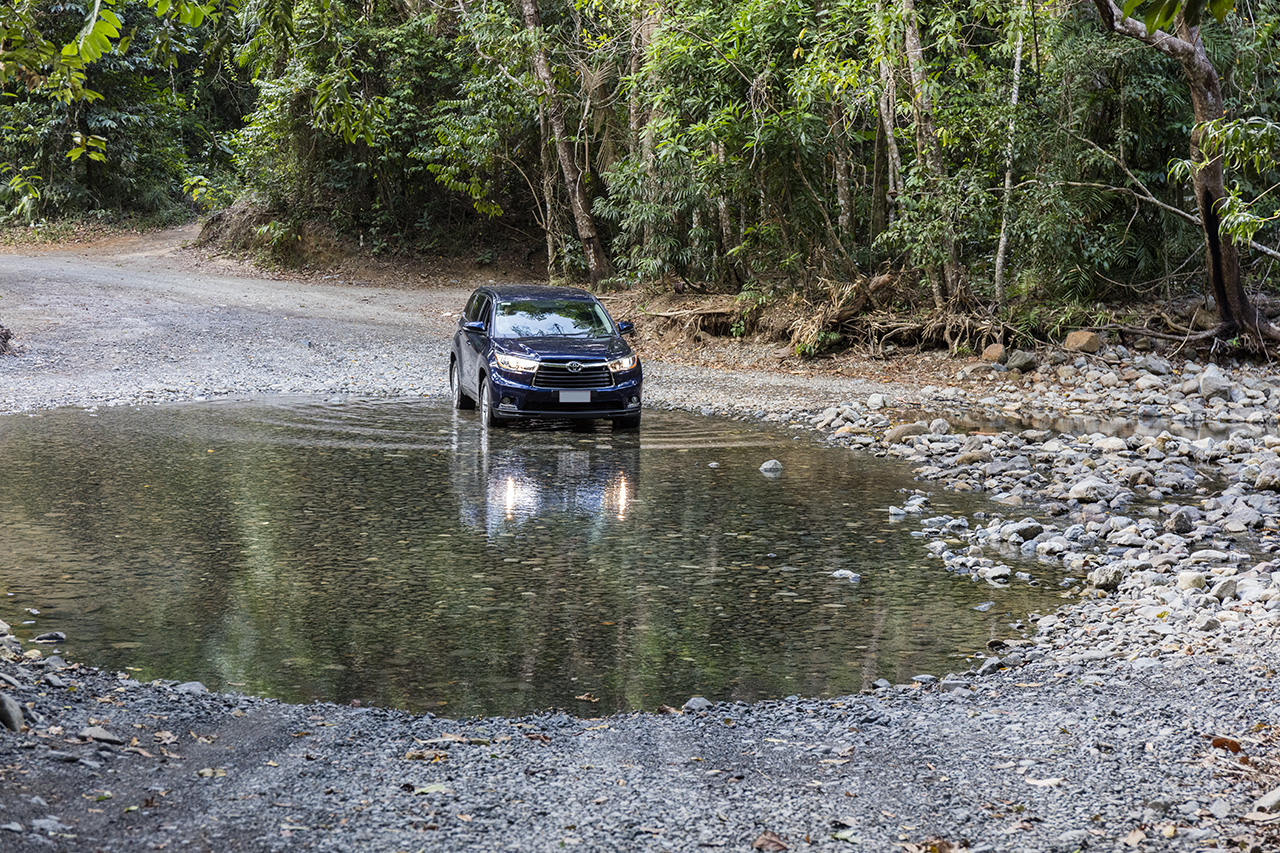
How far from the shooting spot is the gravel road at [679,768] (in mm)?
3842

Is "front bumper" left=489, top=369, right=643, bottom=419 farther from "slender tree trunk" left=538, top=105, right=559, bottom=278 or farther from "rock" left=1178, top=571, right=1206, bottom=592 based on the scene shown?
"slender tree trunk" left=538, top=105, right=559, bottom=278

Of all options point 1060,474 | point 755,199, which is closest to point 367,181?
point 755,199

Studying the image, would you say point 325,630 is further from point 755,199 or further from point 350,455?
point 755,199

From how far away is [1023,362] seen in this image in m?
19.1

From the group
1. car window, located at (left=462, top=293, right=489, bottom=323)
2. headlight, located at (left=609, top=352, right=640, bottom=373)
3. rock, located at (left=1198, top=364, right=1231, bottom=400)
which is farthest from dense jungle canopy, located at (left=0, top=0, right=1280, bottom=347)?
headlight, located at (left=609, top=352, right=640, bottom=373)

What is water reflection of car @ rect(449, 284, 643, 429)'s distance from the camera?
13.6 m

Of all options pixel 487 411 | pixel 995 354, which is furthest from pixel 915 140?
pixel 487 411

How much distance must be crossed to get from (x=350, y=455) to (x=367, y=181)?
26799 millimetres

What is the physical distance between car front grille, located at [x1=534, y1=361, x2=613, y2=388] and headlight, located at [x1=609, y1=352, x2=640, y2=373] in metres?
0.09

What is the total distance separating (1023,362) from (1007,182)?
3.33m

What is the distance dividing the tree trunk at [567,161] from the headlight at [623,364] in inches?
644

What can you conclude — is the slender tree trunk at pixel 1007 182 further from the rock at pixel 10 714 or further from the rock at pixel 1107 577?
the rock at pixel 10 714

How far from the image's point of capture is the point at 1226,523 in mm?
9109

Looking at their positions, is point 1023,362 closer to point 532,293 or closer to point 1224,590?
point 532,293
